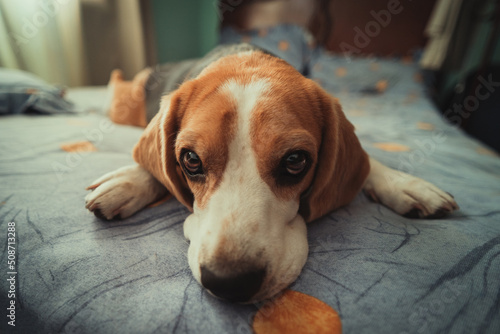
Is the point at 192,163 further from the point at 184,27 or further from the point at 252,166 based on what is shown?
the point at 184,27

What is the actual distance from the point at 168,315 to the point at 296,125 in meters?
0.91

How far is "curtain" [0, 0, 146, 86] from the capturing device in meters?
4.81

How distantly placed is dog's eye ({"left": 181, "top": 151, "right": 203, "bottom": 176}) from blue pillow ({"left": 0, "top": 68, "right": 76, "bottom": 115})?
10.7ft

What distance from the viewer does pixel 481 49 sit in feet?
17.6

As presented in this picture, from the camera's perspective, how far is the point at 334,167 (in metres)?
1.34

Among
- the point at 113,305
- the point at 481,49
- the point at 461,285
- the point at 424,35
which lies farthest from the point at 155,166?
the point at 481,49

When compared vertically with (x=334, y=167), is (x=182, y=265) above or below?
below

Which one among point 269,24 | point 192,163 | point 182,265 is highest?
point 269,24

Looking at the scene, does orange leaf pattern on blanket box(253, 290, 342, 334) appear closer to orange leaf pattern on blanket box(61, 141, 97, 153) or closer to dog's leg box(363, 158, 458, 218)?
dog's leg box(363, 158, 458, 218)

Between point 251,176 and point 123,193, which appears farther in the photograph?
point 123,193

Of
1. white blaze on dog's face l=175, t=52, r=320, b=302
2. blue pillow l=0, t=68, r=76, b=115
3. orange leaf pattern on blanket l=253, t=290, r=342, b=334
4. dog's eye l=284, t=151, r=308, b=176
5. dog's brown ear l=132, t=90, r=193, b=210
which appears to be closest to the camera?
orange leaf pattern on blanket l=253, t=290, r=342, b=334

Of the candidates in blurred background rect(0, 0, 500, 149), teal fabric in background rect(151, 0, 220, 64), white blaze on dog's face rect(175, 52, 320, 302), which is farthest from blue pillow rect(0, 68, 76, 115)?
teal fabric in background rect(151, 0, 220, 64)

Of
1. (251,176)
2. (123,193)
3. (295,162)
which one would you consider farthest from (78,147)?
(295,162)

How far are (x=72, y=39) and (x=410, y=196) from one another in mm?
6792
